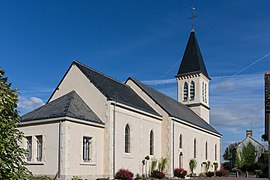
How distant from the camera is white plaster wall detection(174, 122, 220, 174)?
35.8m

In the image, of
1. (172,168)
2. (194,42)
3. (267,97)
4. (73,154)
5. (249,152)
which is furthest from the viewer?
(249,152)

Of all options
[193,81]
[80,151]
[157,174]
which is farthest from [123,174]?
[193,81]

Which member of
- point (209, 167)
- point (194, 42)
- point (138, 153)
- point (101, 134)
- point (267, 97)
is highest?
point (194, 42)

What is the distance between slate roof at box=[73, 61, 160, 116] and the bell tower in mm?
16822

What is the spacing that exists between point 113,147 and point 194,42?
30153 mm

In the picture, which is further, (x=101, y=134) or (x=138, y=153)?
(x=138, y=153)

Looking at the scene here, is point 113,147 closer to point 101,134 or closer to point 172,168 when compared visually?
point 101,134

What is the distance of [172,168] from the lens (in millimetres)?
33750

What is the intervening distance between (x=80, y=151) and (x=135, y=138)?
684 centimetres

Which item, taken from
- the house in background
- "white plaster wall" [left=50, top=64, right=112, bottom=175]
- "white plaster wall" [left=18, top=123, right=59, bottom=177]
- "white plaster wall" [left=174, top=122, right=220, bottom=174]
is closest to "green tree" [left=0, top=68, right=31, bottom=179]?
"white plaster wall" [left=18, top=123, right=59, bottom=177]

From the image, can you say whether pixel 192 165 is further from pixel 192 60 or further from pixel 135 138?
pixel 192 60

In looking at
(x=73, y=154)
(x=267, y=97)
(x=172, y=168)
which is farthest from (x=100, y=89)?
(x=267, y=97)

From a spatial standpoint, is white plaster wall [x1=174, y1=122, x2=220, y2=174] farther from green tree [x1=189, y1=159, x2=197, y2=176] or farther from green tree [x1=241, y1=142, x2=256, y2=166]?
green tree [x1=241, y1=142, x2=256, y2=166]

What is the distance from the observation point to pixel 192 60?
50.8 m
